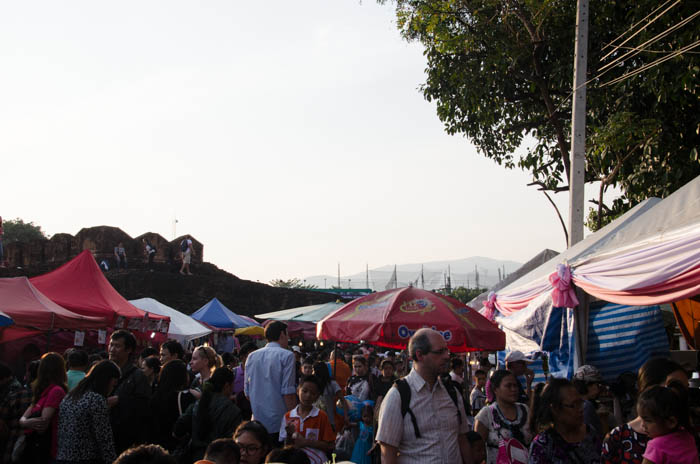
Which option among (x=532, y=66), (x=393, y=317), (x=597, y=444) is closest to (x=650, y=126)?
(x=532, y=66)

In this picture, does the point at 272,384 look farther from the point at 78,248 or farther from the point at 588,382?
the point at 78,248

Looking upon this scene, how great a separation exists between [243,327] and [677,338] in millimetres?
11864

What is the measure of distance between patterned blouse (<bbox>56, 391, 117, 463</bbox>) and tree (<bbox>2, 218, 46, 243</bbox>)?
5819cm

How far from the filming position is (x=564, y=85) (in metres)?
15.7

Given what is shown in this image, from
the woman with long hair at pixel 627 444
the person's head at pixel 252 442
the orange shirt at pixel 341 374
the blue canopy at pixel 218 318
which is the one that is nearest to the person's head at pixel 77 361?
the person's head at pixel 252 442

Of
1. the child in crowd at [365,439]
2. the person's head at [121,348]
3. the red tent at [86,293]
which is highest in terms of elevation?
the red tent at [86,293]

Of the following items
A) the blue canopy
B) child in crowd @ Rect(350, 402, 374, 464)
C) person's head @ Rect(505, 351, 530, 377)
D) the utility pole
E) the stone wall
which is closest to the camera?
person's head @ Rect(505, 351, 530, 377)

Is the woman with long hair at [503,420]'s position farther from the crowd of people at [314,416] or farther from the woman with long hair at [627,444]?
the woman with long hair at [627,444]

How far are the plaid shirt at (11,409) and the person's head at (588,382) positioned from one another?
187 inches

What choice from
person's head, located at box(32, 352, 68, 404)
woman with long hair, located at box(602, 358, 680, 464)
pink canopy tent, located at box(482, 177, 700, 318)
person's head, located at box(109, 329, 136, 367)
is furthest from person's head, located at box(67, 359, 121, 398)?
pink canopy tent, located at box(482, 177, 700, 318)

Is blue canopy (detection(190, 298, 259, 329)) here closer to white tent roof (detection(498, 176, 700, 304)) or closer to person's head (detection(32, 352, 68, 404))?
white tent roof (detection(498, 176, 700, 304))

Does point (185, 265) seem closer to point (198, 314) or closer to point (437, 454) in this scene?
point (198, 314)

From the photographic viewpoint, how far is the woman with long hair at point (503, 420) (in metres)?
4.91

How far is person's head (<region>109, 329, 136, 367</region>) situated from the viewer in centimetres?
649
